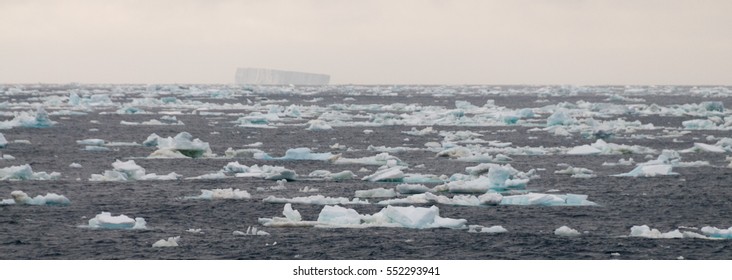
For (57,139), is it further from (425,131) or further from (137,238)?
(137,238)

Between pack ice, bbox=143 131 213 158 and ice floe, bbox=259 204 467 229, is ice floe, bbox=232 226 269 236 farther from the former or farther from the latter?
pack ice, bbox=143 131 213 158

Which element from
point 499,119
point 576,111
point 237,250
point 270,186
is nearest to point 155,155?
point 270,186

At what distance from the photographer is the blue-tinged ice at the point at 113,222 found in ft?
58.3

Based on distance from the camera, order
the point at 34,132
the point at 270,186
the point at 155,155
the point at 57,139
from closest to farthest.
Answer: the point at 270,186 < the point at 155,155 < the point at 57,139 < the point at 34,132

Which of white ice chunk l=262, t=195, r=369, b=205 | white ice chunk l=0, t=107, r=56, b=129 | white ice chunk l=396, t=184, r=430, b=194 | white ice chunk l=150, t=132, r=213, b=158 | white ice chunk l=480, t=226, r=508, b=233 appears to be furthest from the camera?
white ice chunk l=0, t=107, r=56, b=129

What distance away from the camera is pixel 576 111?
62281mm

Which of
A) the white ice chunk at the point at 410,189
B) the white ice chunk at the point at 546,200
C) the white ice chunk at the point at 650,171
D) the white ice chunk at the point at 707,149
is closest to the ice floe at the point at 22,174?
the white ice chunk at the point at 410,189

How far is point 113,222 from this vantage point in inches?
699

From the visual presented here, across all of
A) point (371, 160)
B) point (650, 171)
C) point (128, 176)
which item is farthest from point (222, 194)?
point (650, 171)

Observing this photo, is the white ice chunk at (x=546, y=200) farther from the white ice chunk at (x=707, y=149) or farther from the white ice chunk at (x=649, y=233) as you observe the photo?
the white ice chunk at (x=707, y=149)

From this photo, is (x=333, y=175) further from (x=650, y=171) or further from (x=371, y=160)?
(x=650, y=171)

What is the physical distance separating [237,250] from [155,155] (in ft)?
47.1

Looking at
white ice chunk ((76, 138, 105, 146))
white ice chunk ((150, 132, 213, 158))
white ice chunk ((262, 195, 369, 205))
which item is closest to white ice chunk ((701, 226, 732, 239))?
white ice chunk ((262, 195, 369, 205))

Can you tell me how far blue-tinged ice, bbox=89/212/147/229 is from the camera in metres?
17.8
